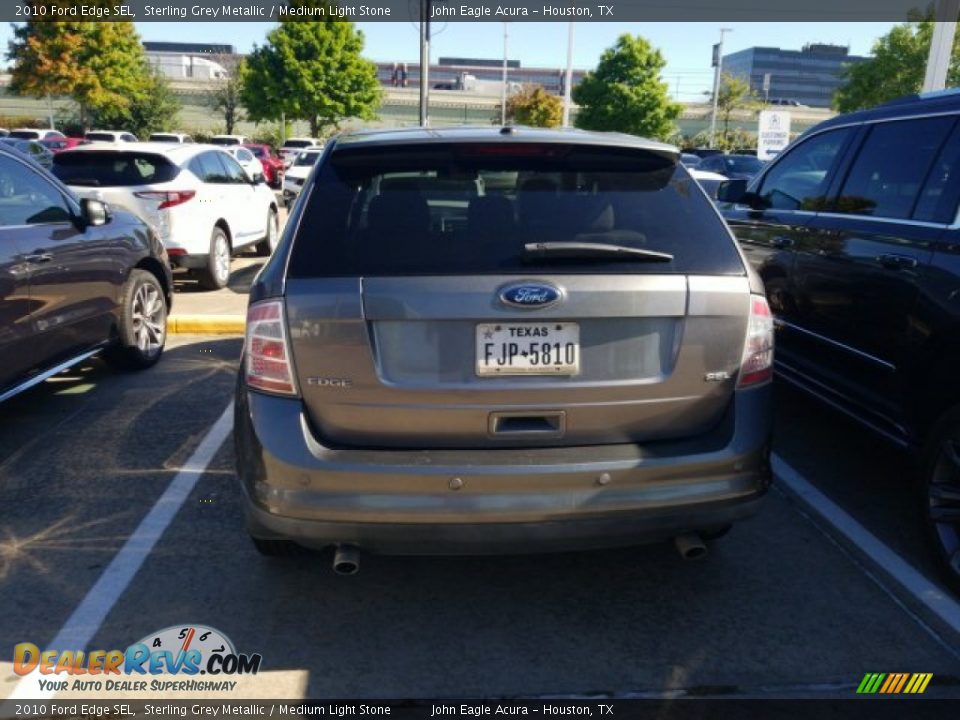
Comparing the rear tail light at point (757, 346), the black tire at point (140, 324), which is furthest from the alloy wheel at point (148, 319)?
the rear tail light at point (757, 346)

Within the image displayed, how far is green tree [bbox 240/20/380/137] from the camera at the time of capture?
49344mm

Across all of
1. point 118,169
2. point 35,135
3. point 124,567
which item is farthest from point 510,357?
point 35,135

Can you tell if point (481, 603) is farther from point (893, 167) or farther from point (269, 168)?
point (269, 168)

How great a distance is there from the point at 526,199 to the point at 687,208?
23.4 inches

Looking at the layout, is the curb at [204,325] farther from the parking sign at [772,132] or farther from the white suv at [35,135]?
the white suv at [35,135]

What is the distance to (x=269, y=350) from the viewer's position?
8.87ft

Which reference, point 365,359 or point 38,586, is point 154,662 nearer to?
point 38,586

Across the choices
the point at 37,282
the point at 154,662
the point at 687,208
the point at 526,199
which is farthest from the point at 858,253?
the point at 37,282

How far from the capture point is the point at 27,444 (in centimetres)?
482

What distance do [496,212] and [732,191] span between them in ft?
11.2

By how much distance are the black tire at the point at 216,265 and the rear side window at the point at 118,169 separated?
2.87 ft

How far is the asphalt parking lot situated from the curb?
3.20m

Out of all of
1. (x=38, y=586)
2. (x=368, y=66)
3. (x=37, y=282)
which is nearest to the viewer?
(x=38, y=586)

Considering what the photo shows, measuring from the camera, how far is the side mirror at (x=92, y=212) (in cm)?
549
